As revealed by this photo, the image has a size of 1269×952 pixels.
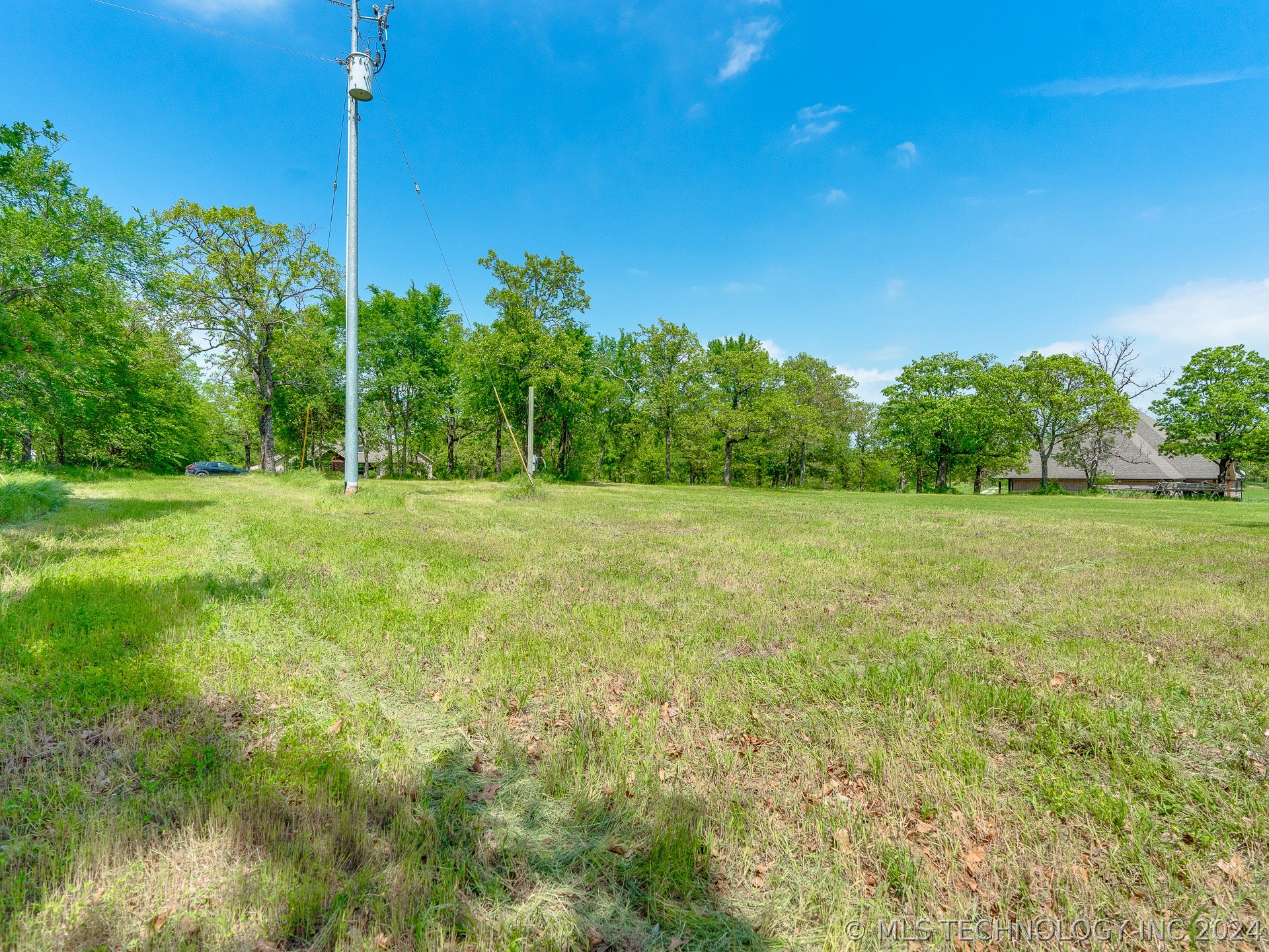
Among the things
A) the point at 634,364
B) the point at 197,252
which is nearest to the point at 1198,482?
the point at 634,364

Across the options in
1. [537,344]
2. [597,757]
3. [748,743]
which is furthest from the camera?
[537,344]

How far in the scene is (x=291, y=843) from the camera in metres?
2.27

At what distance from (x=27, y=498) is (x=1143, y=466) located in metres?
72.8

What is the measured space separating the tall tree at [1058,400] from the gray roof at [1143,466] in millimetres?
6101

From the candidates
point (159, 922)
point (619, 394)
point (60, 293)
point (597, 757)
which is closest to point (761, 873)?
point (597, 757)

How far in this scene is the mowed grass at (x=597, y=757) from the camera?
6.74 feet

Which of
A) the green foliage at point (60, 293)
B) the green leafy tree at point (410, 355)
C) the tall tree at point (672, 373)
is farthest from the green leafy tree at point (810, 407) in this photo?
the green foliage at point (60, 293)

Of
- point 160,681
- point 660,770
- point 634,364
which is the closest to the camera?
point 660,770

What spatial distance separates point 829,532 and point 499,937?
41.9 ft

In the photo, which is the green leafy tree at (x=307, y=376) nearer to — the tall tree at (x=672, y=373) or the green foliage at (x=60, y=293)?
the green foliage at (x=60, y=293)

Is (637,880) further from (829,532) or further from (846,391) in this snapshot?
(846,391)

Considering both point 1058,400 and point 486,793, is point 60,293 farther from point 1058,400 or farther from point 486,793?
point 1058,400

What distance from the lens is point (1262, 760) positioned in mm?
3133

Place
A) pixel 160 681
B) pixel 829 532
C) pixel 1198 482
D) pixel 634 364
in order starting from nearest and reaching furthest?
pixel 160 681 < pixel 829 532 < pixel 1198 482 < pixel 634 364
